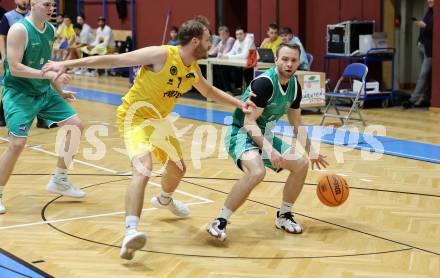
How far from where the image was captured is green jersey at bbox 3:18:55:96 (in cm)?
623

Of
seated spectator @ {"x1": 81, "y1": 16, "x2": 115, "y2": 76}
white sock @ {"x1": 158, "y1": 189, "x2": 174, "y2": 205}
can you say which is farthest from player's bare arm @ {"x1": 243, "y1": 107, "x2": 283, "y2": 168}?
seated spectator @ {"x1": 81, "y1": 16, "x2": 115, "y2": 76}

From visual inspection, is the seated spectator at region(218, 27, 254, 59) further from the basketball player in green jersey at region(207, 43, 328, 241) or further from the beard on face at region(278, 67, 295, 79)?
the beard on face at region(278, 67, 295, 79)

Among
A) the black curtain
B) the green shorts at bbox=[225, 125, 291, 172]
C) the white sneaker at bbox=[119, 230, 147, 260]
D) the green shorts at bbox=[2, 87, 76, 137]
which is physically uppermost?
the black curtain

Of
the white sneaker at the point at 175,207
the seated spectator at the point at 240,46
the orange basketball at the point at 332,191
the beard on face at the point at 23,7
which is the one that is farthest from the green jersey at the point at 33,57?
the seated spectator at the point at 240,46

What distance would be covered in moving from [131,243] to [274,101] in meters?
1.61

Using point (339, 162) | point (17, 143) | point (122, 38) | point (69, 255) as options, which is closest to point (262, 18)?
point (122, 38)

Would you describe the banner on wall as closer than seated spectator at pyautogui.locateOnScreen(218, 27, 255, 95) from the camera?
Yes

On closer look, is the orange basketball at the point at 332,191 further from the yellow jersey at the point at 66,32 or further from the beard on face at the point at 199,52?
the yellow jersey at the point at 66,32

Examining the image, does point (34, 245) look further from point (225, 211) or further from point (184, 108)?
point (184, 108)

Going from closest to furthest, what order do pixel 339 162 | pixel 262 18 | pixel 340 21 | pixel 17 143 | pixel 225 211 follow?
pixel 225 211 < pixel 17 143 < pixel 339 162 < pixel 340 21 < pixel 262 18

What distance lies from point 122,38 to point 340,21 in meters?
8.36

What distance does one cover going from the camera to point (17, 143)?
20.4 ft

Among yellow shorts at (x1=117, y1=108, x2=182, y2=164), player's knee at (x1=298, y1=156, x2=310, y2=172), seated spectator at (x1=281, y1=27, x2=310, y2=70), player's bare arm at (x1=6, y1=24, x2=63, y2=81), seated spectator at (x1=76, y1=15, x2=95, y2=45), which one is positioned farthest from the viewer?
seated spectator at (x1=76, y1=15, x2=95, y2=45)

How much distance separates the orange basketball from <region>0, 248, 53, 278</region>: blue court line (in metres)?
2.33
